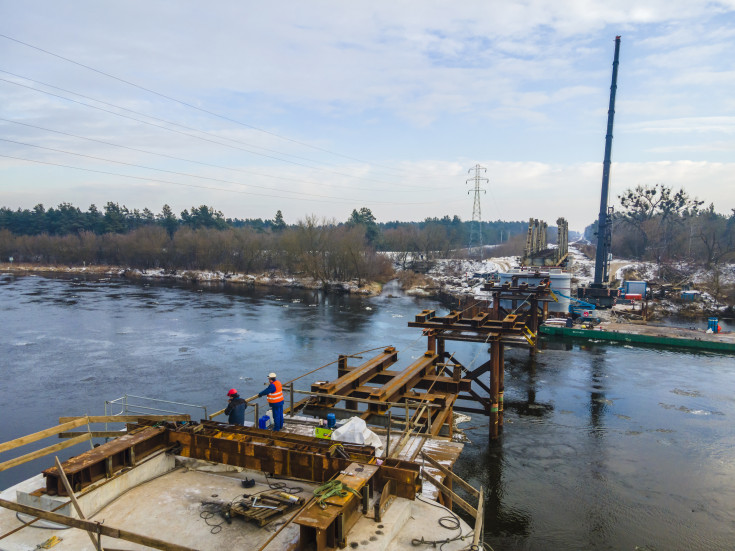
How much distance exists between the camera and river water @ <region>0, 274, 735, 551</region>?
14.5 metres

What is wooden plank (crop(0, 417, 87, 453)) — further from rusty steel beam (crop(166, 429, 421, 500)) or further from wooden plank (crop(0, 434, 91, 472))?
rusty steel beam (crop(166, 429, 421, 500))

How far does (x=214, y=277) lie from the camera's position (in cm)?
8481

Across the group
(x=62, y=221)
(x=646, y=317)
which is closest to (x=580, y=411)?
(x=646, y=317)

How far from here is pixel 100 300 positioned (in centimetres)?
5406

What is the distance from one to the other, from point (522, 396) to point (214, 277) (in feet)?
228

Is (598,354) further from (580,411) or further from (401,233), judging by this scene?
(401,233)

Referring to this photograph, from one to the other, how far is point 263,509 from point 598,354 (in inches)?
1265

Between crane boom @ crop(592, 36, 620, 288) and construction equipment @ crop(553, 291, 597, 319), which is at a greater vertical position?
crane boom @ crop(592, 36, 620, 288)

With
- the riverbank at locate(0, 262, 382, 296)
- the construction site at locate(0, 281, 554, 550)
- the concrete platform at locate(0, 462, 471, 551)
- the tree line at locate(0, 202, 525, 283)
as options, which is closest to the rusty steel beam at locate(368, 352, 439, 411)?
the construction site at locate(0, 281, 554, 550)

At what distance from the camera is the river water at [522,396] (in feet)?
47.6

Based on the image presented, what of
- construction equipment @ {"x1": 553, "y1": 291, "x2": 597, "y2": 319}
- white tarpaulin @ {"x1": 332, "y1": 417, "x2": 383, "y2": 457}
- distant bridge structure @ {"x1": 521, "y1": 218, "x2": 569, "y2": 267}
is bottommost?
construction equipment @ {"x1": 553, "y1": 291, "x2": 597, "y2": 319}

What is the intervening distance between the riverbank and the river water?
22274 millimetres

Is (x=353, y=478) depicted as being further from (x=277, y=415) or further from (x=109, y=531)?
(x=277, y=415)

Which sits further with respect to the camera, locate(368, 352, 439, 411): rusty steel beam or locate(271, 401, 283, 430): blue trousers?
locate(368, 352, 439, 411): rusty steel beam
